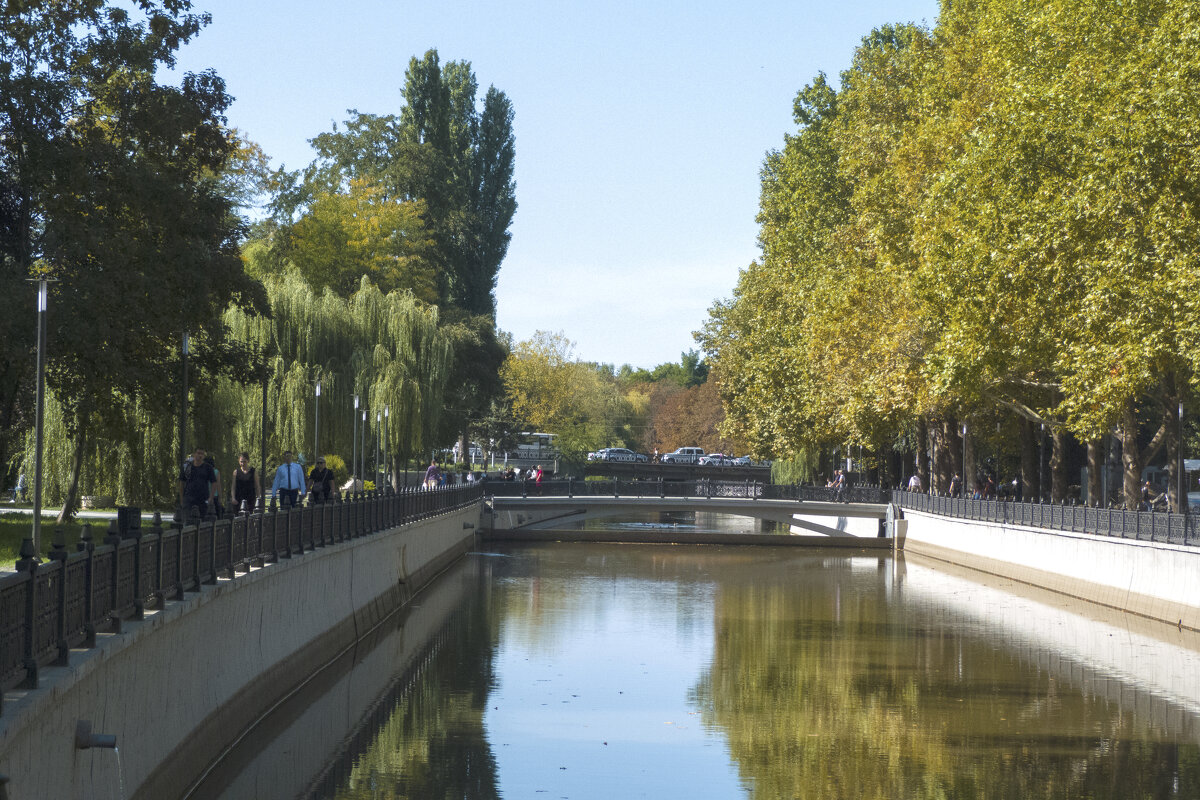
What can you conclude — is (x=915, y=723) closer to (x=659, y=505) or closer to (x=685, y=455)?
(x=659, y=505)

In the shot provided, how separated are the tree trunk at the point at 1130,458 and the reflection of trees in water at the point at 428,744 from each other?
19.5 metres

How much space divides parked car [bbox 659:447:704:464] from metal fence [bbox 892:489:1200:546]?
66000mm

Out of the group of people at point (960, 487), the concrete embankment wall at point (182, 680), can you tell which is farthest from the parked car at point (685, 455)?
the concrete embankment wall at point (182, 680)

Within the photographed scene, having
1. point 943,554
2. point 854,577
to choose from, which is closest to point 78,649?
point 854,577

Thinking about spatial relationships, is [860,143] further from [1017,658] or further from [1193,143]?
[1017,658]

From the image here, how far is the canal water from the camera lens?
17125 millimetres

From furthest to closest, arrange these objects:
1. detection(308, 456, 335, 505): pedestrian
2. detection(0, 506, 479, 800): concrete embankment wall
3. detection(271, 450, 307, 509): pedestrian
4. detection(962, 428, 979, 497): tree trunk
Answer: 1. detection(962, 428, 979, 497): tree trunk
2. detection(308, 456, 335, 505): pedestrian
3. detection(271, 450, 307, 509): pedestrian
4. detection(0, 506, 479, 800): concrete embankment wall

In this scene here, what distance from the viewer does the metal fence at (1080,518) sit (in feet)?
102

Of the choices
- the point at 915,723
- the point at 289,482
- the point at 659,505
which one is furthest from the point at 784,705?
the point at 659,505

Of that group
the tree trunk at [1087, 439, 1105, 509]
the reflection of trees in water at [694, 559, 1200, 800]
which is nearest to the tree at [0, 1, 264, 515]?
the reflection of trees in water at [694, 559, 1200, 800]

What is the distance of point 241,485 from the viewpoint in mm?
24250

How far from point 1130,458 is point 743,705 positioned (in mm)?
20999

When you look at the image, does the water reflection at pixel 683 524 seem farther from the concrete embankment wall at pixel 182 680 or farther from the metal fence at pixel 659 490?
the concrete embankment wall at pixel 182 680

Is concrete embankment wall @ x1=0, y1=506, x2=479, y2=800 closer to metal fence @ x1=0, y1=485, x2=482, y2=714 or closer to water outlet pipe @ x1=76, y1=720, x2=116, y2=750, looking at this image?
water outlet pipe @ x1=76, y1=720, x2=116, y2=750
